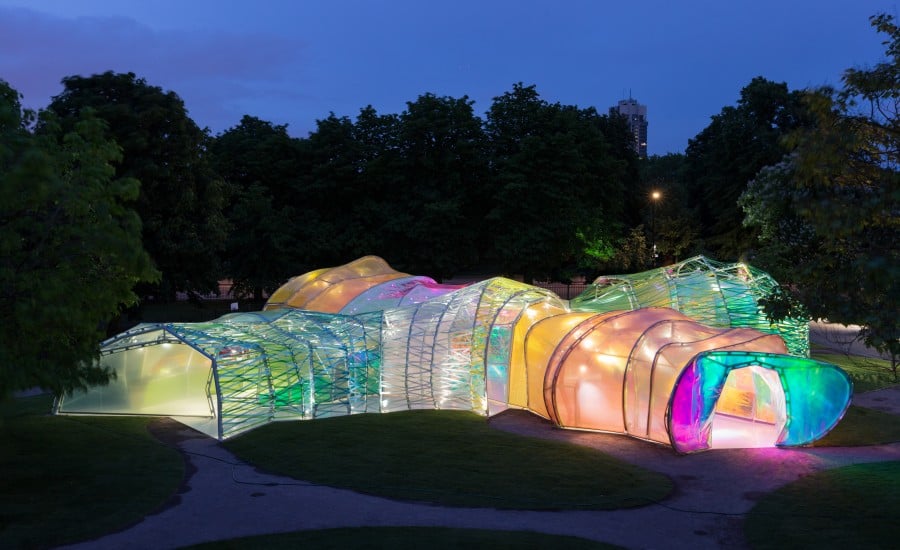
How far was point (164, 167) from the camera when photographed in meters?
32.5

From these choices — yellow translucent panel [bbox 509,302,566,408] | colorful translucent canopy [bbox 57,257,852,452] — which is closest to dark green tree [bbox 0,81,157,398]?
colorful translucent canopy [bbox 57,257,852,452]

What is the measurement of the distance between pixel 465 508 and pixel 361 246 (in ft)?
108

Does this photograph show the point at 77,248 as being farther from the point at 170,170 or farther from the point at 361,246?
the point at 361,246

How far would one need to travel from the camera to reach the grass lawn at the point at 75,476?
12.7m

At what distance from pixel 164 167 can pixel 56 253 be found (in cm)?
2151

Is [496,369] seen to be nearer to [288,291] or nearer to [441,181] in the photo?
[288,291]

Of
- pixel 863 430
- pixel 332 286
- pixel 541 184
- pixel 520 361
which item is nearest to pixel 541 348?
pixel 520 361

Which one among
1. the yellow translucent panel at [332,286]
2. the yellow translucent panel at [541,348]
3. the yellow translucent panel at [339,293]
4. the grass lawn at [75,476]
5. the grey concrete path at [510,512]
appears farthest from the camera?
the yellow translucent panel at [332,286]

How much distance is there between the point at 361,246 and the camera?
45719mm

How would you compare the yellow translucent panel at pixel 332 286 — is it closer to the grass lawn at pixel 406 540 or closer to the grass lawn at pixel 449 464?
the grass lawn at pixel 449 464

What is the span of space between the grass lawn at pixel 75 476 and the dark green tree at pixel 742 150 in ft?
132

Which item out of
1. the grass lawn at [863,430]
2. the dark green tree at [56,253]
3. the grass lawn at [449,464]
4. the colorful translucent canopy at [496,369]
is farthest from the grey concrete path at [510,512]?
the dark green tree at [56,253]

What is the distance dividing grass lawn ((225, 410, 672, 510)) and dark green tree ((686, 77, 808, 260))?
114 ft

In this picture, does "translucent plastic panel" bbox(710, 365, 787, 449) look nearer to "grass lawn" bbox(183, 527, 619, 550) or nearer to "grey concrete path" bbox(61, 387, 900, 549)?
"grey concrete path" bbox(61, 387, 900, 549)
